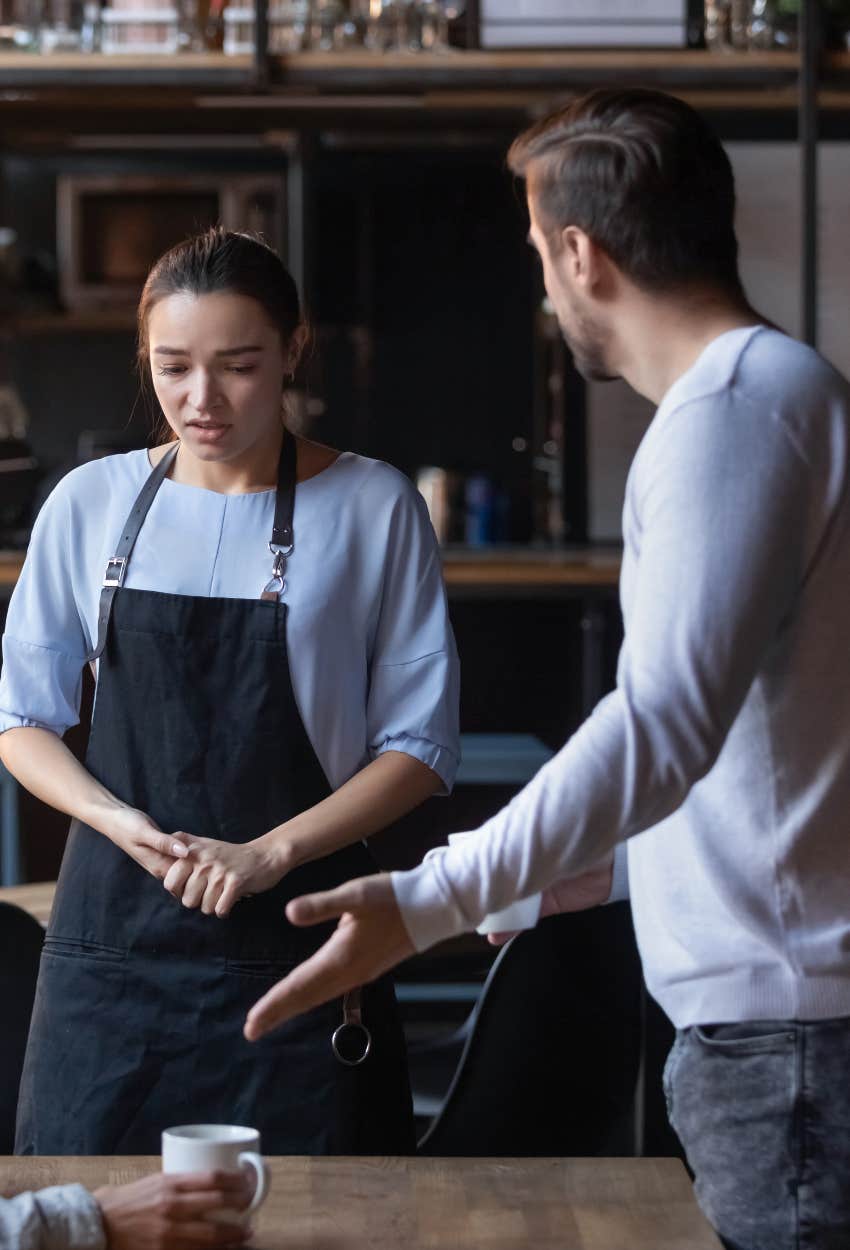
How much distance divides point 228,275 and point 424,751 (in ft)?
1.73

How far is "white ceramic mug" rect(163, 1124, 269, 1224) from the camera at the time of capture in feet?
3.64

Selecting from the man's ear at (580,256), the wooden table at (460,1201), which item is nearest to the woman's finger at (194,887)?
the wooden table at (460,1201)

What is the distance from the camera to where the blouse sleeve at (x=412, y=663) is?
5.54 feet

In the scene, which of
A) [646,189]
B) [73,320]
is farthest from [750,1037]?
[73,320]

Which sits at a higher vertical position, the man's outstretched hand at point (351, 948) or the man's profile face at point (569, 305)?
the man's profile face at point (569, 305)

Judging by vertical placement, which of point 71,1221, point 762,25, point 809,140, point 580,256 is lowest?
point 71,1221

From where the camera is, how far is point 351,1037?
5.41ft

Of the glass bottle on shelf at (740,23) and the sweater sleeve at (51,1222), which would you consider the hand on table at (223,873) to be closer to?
the sweater sleeve at (51,1222)

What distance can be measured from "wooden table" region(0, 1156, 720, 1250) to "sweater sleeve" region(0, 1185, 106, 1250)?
0.30ft

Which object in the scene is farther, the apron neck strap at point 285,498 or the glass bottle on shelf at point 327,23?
the glass bottle on shelf at point 327,23

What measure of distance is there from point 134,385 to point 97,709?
12.0 feet

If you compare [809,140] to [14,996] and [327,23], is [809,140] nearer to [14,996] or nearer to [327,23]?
[327,23]

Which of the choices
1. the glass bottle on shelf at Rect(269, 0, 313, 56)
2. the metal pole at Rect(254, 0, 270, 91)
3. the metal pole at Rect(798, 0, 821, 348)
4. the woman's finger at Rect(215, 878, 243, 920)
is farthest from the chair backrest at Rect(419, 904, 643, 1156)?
the glass bottle on shelf at Rect(269, 0, 313, 56)

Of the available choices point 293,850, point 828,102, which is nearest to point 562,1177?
point 293,850
